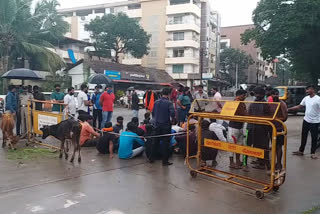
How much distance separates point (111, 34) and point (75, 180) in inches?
1411

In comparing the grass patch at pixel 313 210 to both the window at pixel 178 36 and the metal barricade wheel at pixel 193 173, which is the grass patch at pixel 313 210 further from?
the window at pixel 178 36

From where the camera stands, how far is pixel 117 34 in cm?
3953

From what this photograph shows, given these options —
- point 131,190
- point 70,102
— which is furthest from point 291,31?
point 131,190

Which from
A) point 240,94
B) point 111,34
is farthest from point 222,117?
point 111,34

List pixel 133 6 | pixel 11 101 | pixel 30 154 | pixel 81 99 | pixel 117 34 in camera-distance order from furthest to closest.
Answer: pixel 133 6, pixel 117 34, pixel 81 99, pixel 11 101, pixel 30 154

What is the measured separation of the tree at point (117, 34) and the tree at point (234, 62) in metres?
22.2

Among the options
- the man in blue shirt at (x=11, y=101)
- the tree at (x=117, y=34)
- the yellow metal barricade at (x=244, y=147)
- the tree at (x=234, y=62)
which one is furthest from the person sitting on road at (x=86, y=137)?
the tree at (x=234, y=62)

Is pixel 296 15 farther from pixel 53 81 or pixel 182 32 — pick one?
pixel 182 32

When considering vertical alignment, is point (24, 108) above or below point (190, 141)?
above

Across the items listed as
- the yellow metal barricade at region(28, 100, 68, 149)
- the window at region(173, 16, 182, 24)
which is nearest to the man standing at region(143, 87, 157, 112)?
the yellow metal barricade at region(28, 100, 68, 149)

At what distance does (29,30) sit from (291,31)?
20.1 m

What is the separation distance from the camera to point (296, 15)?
23375mm

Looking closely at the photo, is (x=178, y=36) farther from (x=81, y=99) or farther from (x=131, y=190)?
(x=131, y=190)

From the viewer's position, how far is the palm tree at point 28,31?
21.3 m
